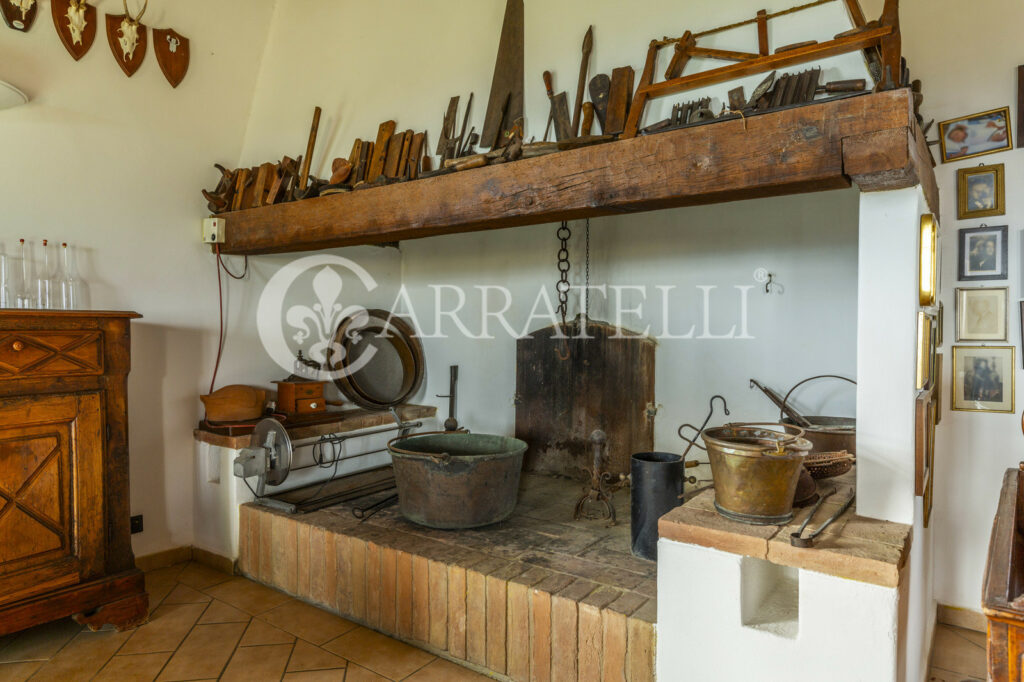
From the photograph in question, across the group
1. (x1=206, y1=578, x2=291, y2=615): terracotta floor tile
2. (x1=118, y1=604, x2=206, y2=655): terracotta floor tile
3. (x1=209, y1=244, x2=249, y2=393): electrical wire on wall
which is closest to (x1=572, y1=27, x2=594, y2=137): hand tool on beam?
(x1=209, y1=244, x2=249, y2=393): electrical wire on wall

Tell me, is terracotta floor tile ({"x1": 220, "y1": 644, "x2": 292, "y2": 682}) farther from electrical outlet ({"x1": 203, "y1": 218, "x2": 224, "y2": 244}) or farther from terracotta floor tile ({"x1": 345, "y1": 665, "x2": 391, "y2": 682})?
electrical outlet ({"x1": 203, "y1": 218, "x2": 224, "y2": 244})

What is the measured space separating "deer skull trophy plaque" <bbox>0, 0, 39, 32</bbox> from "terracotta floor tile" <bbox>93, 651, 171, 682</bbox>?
111 inches

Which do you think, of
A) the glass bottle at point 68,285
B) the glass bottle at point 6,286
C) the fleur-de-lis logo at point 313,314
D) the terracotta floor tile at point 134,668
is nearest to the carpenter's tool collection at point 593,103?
the fleur-de-lis logo at point 313,314

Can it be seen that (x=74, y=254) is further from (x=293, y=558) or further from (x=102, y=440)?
(x=293, y=558)

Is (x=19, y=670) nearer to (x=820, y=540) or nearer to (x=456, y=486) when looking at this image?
(x=456, y=486)

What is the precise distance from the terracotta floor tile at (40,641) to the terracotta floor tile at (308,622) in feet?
2.70

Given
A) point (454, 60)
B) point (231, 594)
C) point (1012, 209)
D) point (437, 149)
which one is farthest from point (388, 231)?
point (1012, 209)

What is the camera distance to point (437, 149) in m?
2.82

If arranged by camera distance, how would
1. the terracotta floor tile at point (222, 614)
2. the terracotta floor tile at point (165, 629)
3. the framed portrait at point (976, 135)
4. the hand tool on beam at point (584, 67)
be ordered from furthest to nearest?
the terracotta floor tile at point (222, 614) → the framed portrait at point (976, 135) → the terracotta floor tile at point (165, 629) → the hand tool on beam at point (584, 67)

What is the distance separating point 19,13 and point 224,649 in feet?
9.82

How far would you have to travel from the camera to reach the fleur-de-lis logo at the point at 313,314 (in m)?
3.94

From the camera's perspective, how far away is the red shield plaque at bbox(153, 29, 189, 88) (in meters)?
3.26

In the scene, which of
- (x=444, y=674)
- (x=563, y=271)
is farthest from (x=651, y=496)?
(x=563, y=271)

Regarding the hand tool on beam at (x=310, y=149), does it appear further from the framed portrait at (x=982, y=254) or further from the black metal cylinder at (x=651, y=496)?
the framed portrait at (x=982, y=254)
